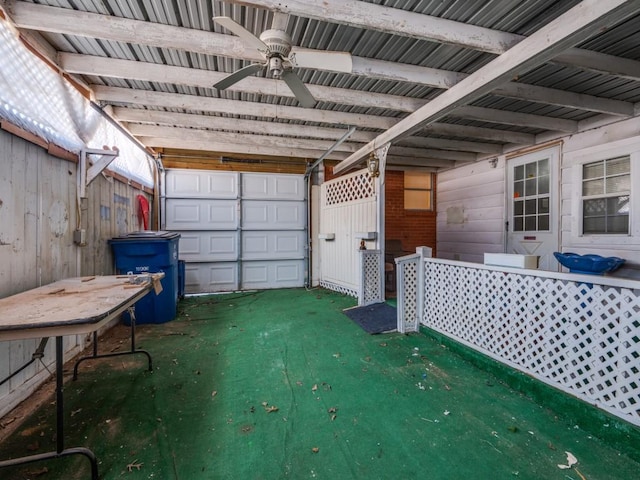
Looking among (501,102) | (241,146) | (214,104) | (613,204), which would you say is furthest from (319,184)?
(613,204)

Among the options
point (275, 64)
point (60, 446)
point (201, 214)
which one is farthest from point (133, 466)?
point (201, 214)

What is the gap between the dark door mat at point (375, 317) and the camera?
3889 millimetres

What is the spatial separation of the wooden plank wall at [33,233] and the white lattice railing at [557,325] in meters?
4.00

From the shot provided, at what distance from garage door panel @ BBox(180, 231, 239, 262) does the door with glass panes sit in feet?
18.8

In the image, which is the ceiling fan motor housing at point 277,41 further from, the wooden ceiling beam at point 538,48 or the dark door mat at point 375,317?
the dark door mat at point 375,317

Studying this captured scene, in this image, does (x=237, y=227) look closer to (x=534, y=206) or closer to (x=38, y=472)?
(x=38, y=472)

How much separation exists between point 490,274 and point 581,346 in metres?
0.87

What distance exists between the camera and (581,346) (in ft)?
7.22

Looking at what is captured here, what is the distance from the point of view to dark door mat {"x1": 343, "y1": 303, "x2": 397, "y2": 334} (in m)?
3.89

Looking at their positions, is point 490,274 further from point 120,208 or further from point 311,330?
point 120,208

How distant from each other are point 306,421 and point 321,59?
2828 millimetres

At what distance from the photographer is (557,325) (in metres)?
2.28

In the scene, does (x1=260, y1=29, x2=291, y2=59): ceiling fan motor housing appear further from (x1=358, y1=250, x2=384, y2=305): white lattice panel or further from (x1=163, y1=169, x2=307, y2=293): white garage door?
(x1=163, y1=169, x2=307, y2=293): white garage door

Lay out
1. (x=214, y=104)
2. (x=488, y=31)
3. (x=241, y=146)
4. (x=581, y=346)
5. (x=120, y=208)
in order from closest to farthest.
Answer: (x=581, y=346) < (x=488, y=31) < (x=214, y=104) < (x=120, y=208) < (x=241, y=146)
